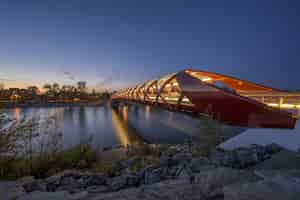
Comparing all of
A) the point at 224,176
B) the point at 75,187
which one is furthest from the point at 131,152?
the point at 224,176

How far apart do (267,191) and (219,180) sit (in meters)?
0.54

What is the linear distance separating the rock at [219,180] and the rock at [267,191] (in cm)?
24

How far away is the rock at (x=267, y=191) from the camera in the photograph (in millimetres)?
1605

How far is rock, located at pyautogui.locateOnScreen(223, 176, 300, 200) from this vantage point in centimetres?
161

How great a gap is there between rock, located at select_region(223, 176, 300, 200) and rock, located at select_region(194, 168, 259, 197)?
0.24 meters

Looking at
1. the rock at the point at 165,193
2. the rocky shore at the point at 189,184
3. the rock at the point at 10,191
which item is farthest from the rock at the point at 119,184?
the rock at the point at 10,191

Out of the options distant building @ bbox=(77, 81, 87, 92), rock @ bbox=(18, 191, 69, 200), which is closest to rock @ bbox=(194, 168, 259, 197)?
rock @ bbox=(18, 191, 69, 200)

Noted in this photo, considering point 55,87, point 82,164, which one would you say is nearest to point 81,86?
point 55,87

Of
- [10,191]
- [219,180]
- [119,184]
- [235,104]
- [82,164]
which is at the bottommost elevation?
[82,164]

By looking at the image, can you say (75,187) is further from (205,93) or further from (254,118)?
(254,118)

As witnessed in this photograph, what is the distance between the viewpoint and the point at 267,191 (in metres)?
1.69

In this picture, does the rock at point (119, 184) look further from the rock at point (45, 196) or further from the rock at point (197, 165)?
the rock at point (197, 165)

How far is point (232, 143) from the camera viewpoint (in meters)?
6.06

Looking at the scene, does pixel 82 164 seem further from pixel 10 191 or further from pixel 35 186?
pixel 10 191
